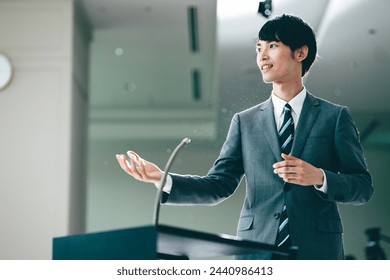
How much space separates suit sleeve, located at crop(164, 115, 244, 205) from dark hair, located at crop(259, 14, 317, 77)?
1.22 ft

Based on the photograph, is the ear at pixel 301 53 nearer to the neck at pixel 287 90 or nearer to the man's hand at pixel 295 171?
the neck at pixel 287 90

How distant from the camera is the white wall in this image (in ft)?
15.9

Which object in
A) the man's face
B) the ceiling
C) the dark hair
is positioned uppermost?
the ceiling

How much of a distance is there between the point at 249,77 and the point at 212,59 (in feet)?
3.86

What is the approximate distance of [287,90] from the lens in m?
2.62

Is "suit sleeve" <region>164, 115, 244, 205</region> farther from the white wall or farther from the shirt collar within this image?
the white wall

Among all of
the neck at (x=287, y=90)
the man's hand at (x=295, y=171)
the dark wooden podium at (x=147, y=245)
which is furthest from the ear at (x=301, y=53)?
the dark wooden podium at (x=147, y=245)

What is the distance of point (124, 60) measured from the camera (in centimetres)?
554

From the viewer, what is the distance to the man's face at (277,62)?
2.65 metres

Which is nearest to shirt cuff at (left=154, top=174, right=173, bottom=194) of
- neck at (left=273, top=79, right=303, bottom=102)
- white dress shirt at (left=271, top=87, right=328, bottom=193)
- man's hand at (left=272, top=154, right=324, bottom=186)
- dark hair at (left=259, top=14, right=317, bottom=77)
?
man's hand at (left=272, top=154, right=324, bottom=186)

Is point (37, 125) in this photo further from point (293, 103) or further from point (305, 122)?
point (305, 122)

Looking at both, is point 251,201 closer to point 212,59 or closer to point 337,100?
point 337,100

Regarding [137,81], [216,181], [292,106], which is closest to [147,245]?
[216,181]

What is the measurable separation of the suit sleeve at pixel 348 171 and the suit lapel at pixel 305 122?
10 cm
